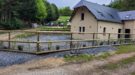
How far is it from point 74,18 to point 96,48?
58.9 ft

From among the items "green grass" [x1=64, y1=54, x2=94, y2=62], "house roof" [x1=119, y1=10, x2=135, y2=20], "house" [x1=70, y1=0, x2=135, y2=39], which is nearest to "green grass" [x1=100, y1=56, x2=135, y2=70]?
"green grass" [x1=64, y1=54, x2=94, y2=62]

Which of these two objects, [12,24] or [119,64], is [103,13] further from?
[119,64]

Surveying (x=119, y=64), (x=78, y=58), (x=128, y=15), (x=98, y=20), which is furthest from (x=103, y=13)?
(x=119, y=64)

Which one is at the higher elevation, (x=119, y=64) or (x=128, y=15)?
(x=128, y=15)

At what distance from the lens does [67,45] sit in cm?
1709

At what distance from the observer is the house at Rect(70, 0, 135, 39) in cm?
3375

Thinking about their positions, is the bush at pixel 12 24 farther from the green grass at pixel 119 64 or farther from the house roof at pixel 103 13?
the green grass at pixel 119 64

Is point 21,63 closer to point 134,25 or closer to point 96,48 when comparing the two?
point 96,48

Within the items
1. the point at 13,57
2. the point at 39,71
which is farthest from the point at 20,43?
the point at 39,71

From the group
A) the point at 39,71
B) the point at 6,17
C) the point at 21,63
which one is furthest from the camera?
the point at 6,17

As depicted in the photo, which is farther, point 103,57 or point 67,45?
point 67,45

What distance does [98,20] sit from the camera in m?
33.2

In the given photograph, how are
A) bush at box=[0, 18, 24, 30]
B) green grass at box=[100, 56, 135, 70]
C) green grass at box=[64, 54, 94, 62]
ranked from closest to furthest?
green grass at box=[100, 56, 135, 70], green grass at box=[64, 54, 94, 62], bush at box=[0, 18, 24, 30]

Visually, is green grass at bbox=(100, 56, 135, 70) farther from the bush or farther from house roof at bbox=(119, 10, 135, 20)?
the bush
